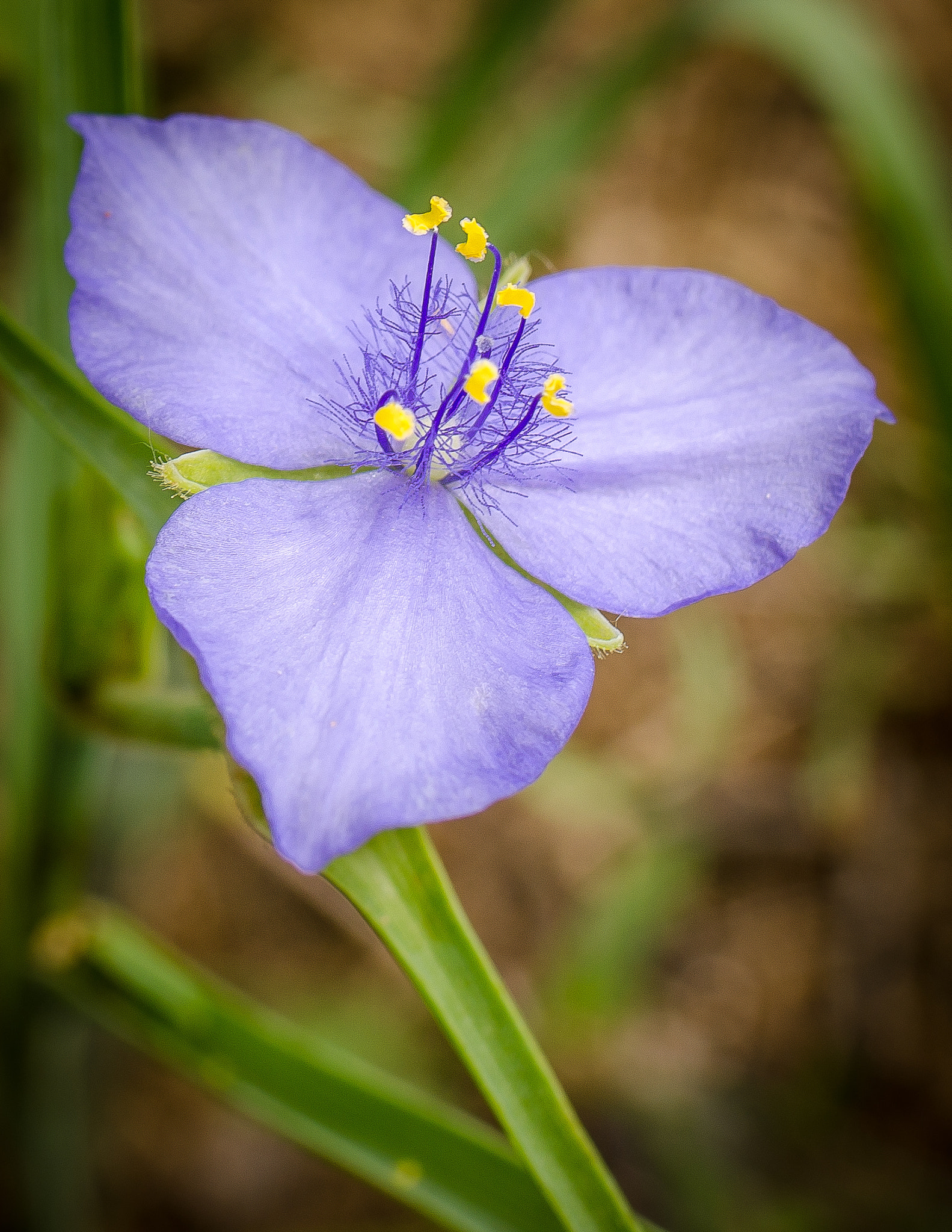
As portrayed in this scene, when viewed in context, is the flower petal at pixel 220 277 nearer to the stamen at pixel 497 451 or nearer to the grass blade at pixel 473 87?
the stamen at pixel 497 451

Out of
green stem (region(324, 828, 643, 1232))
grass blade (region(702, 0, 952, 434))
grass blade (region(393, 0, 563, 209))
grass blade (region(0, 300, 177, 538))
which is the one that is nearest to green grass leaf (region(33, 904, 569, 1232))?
green stem (region(324, 828, 643, 1232))

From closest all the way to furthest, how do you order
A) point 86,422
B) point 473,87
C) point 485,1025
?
point 485,1025 → point 86,422 → point 473,87

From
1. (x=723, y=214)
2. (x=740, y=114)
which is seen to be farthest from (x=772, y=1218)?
(x=740, y=114)

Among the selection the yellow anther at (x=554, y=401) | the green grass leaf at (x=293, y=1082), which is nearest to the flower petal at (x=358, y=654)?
the yellow anther at (x=554, y=401)

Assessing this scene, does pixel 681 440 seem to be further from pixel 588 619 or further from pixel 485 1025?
pixel 485 1025

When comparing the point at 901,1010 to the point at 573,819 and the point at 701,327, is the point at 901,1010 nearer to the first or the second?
the point at 573,819

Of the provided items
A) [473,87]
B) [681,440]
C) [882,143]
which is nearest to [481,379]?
[681,440]

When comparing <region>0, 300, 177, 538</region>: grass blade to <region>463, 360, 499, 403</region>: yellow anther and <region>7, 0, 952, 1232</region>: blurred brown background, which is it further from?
<region>7, 0, 952, 1232</region>: blurred brown background
